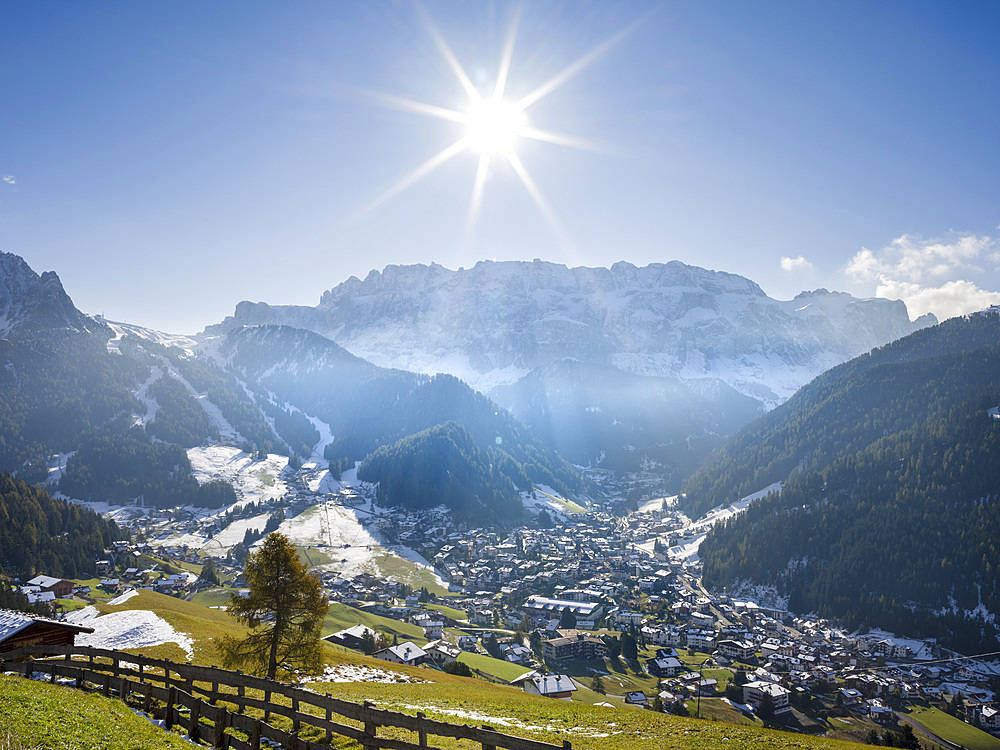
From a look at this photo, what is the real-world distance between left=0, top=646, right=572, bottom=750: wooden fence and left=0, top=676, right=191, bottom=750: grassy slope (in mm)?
1144

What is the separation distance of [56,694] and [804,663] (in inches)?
4571

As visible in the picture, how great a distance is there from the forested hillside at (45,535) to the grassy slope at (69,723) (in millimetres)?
131476

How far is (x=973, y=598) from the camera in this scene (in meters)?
133

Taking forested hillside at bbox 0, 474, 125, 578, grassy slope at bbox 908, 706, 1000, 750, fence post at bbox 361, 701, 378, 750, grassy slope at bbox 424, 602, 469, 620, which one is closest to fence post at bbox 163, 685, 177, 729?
fence post at bbox 361, 701, 378, 750

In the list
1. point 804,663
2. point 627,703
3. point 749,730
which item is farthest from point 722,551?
point 749,730

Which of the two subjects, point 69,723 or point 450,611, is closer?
point 69,723

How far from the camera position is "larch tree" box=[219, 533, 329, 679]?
1543 inches

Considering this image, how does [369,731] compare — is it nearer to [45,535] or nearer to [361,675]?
[361,675]

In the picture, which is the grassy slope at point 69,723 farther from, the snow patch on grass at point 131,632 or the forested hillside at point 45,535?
the forested hillside at point 45,535

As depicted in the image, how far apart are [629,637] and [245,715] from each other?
334 feet

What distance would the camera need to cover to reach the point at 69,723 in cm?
1873

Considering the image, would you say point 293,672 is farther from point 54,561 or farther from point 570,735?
point 54,561

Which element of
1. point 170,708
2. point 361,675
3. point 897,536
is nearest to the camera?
point 170,708

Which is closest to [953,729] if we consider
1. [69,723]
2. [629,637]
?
[629,637]
